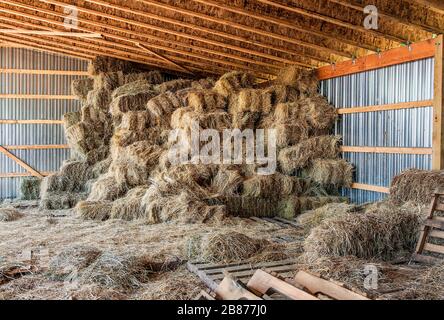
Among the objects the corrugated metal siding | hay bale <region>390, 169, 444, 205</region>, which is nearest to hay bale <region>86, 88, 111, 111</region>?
the corrugated metal siding

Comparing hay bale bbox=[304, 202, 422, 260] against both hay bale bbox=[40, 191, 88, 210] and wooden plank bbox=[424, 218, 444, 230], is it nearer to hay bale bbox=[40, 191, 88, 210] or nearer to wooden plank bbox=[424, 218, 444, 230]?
wooden plank bbox=[424, 218, 444, 230]

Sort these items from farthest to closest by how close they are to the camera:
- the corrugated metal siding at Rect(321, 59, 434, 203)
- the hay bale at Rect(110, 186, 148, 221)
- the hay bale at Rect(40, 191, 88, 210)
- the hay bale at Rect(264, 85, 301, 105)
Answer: the hay bale at Rect(40, 191, 88, 210)
the hay bale at Rect(264, 85, 301, 105)
the hay bale at Rect(110, 186, 148, 221)
the corrugated metal siding at Rect(321, 59, 434, 203)

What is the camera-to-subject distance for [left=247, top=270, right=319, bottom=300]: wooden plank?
3400mm

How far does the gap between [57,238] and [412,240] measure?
5.51 metres

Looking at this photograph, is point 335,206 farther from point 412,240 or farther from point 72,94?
point 72,94

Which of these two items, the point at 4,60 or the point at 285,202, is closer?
the point at 285,202

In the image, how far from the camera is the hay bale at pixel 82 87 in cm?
1340

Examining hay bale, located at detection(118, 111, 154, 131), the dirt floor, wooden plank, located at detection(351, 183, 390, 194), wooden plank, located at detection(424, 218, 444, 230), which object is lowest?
the dirt floor

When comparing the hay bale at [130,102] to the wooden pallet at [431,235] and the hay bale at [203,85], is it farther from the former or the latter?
the wooden pallet at [431,235]

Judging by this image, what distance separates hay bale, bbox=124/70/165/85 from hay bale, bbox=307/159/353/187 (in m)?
5.78

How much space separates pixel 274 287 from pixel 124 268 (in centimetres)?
211

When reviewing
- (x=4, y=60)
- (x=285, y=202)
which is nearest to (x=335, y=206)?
(x=285, y=202)

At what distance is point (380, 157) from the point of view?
30.0 feet

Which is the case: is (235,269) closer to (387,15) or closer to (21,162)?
(387,15)
